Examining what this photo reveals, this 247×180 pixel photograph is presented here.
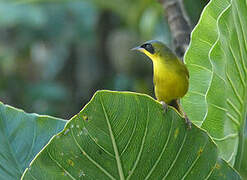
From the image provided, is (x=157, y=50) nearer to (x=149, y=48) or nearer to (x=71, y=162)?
(x=149, y=48)

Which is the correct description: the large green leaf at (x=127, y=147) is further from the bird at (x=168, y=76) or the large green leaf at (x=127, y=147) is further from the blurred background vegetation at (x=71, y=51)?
the blurred background vegetation at (x=71, y=51)

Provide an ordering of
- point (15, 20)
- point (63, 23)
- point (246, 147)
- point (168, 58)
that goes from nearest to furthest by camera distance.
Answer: point (168, 58) < point (246, 147) < point (15, 20) < point (63, 23)

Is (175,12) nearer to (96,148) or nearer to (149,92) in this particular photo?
(96,148)

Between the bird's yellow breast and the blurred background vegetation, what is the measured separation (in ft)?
8.51

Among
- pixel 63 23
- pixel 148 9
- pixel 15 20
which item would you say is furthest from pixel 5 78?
pixel 148 9

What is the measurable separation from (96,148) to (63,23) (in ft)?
15.3

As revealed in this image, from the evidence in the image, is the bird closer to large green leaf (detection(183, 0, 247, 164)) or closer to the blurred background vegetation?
large green leaf (detection(183, 0, 247, 164))

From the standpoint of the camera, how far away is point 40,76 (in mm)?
6191

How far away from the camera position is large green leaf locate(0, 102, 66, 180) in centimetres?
140

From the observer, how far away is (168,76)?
136 centimetres

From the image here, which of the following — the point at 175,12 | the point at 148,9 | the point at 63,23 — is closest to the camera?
the point at 175,12

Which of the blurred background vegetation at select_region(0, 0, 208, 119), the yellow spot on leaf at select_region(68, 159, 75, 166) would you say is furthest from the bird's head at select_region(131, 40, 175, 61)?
the blurred background vegetation at select_region(0, 0, 208, 119)

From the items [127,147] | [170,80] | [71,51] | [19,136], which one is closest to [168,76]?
[170,80]

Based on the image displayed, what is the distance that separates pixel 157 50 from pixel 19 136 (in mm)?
429
